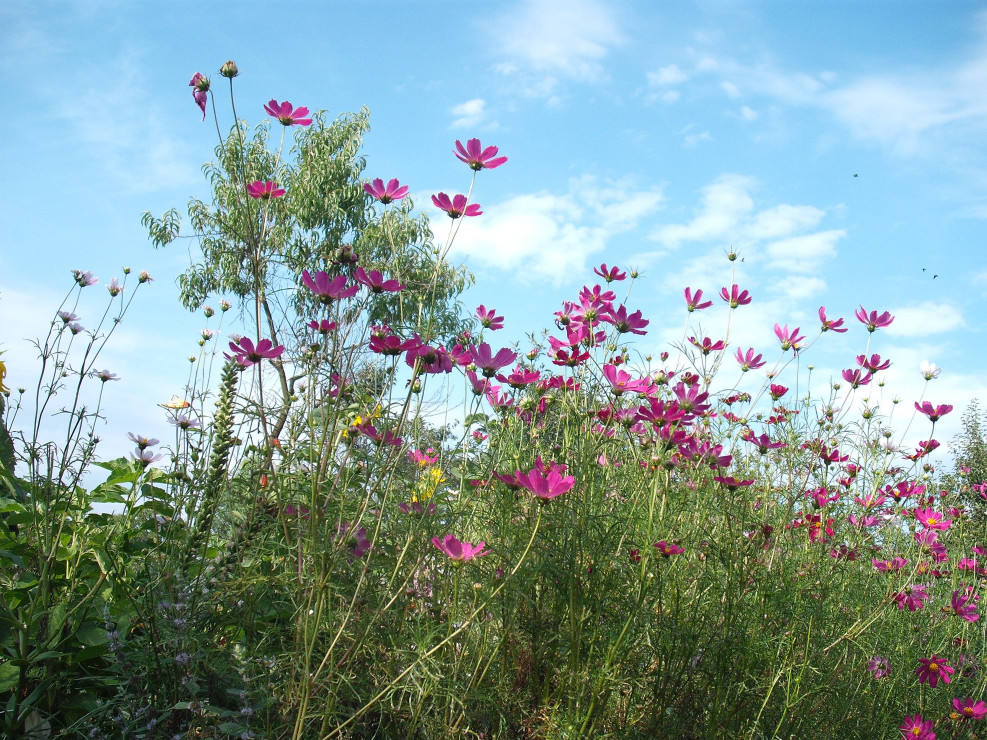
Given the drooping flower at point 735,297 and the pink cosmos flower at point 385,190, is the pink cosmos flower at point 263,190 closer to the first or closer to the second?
the pink cosmos flower at point 385,190

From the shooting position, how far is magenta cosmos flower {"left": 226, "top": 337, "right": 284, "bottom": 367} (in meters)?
1.37

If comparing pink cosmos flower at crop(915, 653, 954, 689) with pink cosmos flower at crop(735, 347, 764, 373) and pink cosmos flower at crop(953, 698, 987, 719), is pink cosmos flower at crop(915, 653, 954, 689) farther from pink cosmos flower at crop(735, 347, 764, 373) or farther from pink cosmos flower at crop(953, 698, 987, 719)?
pink cosmos flower at crop(735, 347, 764, 373)

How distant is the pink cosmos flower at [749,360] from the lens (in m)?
2.24

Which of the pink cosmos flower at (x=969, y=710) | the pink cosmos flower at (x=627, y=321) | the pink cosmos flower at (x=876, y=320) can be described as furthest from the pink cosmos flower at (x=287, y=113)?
the pink cosmos flower at (x=969, y=710)

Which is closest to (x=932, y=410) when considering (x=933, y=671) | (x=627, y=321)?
(x=933, y=671)

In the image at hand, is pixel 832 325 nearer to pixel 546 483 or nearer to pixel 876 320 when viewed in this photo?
pixel 876 320

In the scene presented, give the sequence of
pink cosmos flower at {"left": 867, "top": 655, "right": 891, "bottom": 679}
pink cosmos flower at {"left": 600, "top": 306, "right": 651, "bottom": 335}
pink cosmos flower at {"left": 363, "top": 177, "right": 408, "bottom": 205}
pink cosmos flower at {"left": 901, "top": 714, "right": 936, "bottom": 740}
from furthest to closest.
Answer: pink cosmos flower at {"left": 867, "top": 655, "right": 891, "bottom": 679} < pink cosmos flower at {"left": 901, "top": 714, "right": 936, "bottom": 740} < pink cosmos flower at {"left": 600, "top": 306, "right": 651, "bottom": 335} < pink cosmos flower at {"left": 363, "top": 177, "right": 408, "bottom": 205}

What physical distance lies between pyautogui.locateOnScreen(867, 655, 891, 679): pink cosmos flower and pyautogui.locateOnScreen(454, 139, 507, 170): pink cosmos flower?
6.30 ft

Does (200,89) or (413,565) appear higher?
(200,89)

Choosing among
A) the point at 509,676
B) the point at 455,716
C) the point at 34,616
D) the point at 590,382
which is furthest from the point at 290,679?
the point at 590,382

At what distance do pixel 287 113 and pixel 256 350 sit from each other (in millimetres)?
672

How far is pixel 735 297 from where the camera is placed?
230 cm

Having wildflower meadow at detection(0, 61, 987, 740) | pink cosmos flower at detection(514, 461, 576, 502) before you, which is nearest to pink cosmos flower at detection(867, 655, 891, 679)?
wildflower meadow at detection(0, 61, 987, 740)

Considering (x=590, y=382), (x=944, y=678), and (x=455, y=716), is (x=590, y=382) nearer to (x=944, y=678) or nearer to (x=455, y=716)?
(x=455, y=716)
